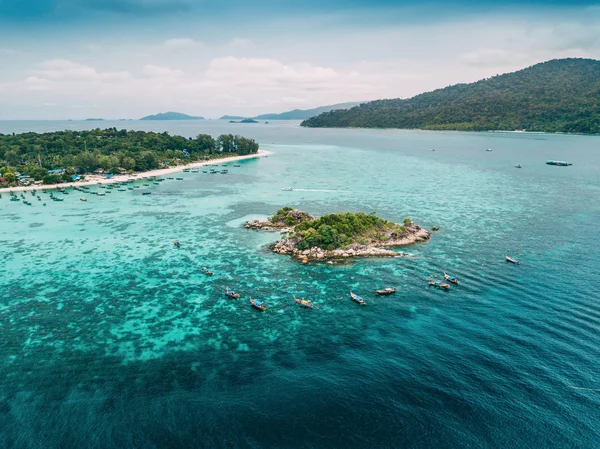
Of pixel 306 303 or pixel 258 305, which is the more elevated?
pixel 258 305

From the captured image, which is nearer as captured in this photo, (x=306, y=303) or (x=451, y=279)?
(x=306, y=303)

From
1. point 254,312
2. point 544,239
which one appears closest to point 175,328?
point 254,312

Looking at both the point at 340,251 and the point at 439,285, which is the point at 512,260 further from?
the point at 340,251

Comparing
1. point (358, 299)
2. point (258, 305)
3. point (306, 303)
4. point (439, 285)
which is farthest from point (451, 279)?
point (258, 305)

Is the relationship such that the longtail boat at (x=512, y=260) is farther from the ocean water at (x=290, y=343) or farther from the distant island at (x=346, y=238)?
the distant island at (x=346, y=238)

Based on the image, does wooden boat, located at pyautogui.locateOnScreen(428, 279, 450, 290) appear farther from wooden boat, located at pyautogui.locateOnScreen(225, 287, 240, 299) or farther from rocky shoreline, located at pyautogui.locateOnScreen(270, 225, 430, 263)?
wooden boat, located at pyautogui.locateOnScreen(225, 287, 240, 299)

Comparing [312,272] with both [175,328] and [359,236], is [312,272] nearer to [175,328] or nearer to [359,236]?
[359,236]

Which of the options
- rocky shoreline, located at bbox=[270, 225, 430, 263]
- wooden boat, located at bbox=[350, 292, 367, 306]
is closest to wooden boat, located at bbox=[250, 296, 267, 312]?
wooden boat, located at bbox=[350, 292, 367, 306]
